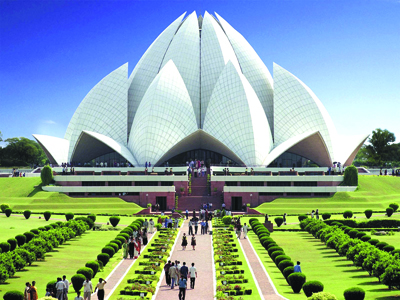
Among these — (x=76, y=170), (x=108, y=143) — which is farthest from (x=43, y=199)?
(x=108, y=143)

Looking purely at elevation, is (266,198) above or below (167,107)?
below

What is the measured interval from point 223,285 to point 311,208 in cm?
2397

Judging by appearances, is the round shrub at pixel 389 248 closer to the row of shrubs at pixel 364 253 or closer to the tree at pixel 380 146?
the row of shrubs at pixel 364 253

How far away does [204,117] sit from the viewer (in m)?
53.0

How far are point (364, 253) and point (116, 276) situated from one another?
873 cm

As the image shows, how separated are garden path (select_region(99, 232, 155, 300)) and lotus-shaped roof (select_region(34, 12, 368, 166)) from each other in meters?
29.5

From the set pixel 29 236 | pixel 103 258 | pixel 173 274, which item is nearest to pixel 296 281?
pixel 173 274

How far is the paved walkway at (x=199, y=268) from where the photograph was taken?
46.9ft

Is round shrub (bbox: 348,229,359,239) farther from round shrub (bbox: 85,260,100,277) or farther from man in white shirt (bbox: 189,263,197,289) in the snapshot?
round shrub (bbox: 85,260,100,277)

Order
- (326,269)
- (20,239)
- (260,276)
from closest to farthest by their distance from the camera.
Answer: (260,276) → (326,269) → (20,239)

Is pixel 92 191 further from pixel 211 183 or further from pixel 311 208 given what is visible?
pixel 311 208

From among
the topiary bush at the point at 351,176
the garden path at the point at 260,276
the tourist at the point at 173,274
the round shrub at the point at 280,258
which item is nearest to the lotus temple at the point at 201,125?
the topiary bush at the point at 351,176

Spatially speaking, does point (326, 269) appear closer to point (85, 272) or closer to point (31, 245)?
point (85, 272)

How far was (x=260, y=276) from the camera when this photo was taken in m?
16.6
